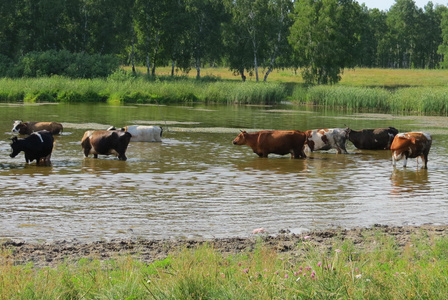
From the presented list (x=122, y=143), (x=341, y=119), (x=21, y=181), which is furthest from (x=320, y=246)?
(x=341, y=119)

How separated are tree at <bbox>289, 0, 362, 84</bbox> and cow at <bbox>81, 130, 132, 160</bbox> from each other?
176 ft

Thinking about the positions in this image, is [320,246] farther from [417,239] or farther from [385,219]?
[385,219]

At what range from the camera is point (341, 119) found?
36344 mm

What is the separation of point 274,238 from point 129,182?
6.37 meters

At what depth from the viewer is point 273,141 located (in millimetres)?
19875

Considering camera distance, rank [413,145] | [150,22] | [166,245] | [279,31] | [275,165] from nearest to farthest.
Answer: [166,245] < [413,145] < [275,165] < [150,22] < [279,31]

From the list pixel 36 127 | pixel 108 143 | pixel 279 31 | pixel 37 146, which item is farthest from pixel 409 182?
pixel 279 31

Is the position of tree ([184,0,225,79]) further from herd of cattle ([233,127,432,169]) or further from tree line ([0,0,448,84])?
herd of cattle ([233,127,432,169])

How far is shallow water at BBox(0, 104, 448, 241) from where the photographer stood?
10102 millimetres

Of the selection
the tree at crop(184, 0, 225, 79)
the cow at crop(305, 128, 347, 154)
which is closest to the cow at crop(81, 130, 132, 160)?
the cow at crop(305, 128, 347, 154)

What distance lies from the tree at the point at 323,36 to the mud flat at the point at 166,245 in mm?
62034

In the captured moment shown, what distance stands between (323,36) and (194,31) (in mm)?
15706

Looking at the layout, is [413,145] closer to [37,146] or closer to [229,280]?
[37,146]

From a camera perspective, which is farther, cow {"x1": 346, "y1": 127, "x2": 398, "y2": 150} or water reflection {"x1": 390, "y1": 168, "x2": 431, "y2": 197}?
cow {"x1": 346, "y1": 127, "x2": 398, "y2": 150}
